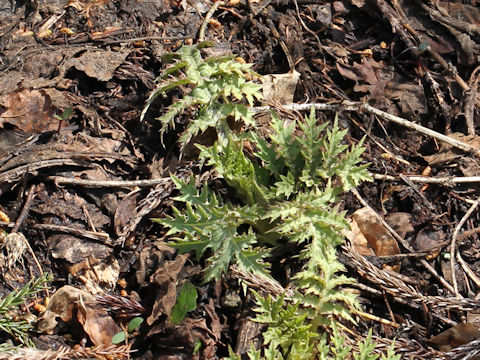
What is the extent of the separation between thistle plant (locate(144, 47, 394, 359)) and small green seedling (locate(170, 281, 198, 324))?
138 millimetres

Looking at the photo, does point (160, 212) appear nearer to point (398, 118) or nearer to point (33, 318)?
point (33, 318)

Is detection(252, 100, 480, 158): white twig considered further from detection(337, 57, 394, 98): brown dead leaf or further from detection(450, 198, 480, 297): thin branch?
detection(450, 198, 480, 297): thin branch

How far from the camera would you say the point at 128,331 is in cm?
283

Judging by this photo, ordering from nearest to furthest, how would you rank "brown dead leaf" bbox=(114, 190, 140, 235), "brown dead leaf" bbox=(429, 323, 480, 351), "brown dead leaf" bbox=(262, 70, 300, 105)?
"brown dead leaf" bbox=(429, 323, 480, 351)
"brown dead leaf" bbox=(114, 190, 140, 235)
"brown dead leaf" bbox=(262, 70, 300, 105)

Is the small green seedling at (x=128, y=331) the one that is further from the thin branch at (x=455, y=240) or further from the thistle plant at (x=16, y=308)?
the thin branch at (x=455, y=240)

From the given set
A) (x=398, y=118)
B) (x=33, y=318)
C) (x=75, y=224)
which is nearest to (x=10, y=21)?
(x=75, y=224)

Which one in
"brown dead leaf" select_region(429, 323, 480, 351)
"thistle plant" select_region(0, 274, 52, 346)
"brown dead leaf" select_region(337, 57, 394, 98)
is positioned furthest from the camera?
"brown dead leaf" select_region(337, 57, 394, 98)

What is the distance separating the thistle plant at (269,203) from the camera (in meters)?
2.62

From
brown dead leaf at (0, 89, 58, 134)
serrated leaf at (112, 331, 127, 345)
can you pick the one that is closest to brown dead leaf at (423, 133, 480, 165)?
serrated leaf at (112, 331, 127, 345)

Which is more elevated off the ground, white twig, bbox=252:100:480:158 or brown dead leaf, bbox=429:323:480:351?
white twig, bbox=252:100:480:158

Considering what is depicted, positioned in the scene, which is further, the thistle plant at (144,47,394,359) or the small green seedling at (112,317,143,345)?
the small green seedling at (112,317,143,345)

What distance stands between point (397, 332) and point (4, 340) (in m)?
2.01

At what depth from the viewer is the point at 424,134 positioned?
11.4 feet

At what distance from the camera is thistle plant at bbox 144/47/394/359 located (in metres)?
2.62
